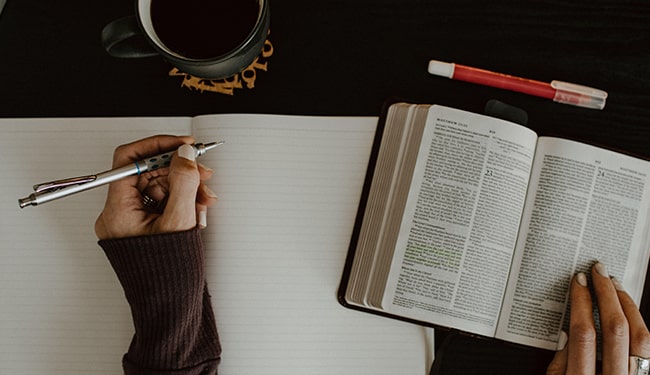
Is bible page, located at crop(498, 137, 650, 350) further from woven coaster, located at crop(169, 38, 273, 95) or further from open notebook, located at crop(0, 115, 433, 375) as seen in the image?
woven coaster, located at crop(169, 38, 273, 95)

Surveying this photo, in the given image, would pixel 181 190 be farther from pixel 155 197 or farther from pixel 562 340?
pixel 562 340

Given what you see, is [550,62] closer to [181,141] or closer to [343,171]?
[343,171]

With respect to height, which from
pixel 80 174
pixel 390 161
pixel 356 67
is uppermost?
pixel 356 67

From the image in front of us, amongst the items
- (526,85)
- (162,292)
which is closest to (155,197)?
(162,292)

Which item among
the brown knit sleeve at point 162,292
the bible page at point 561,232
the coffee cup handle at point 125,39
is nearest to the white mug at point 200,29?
the coffee cup handle at point 125,39

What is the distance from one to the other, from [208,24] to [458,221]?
38 cm

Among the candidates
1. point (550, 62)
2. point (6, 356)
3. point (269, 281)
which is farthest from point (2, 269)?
point (550, 62)

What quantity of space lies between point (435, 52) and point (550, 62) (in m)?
0.16

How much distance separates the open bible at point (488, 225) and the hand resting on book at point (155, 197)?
0.69 feet

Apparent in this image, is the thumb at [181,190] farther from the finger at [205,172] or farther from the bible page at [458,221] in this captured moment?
the bible page at [458,221]

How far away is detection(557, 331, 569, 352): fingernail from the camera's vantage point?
2.22ft

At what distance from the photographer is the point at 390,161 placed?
688mm

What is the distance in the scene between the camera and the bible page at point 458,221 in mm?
666

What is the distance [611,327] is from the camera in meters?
0.65
